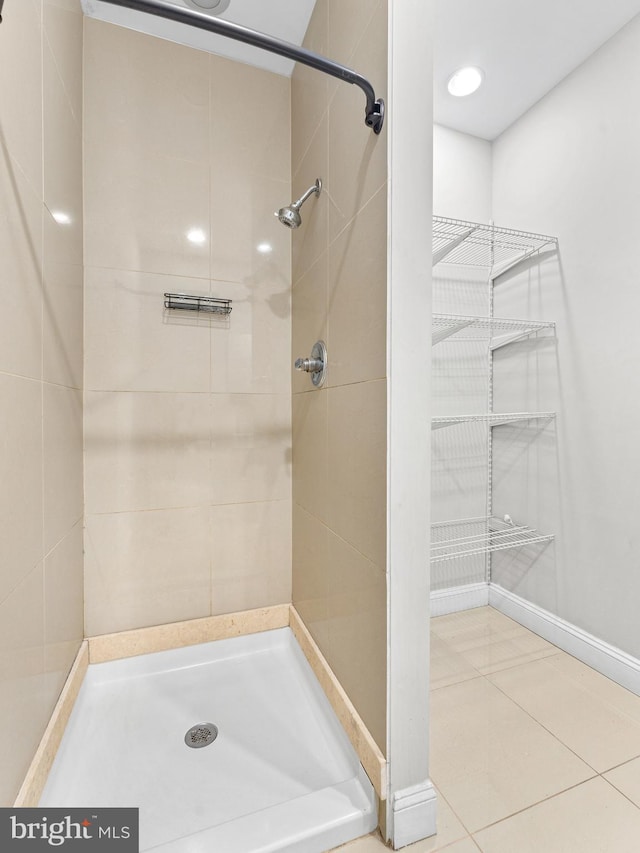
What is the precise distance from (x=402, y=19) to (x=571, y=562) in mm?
1888

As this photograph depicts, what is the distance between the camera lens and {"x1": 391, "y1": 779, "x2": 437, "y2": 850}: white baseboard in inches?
35.8

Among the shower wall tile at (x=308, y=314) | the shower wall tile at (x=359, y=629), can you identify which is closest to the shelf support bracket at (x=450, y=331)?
the shower wall tile at (x=308, y=314)

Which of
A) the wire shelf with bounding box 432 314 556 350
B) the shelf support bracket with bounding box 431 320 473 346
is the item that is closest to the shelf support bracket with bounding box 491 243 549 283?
the wire shelf with bounding box 432 314 556 350

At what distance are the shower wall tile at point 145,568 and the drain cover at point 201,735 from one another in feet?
1.33

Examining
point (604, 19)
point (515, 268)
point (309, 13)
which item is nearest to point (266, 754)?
point (515, 268)

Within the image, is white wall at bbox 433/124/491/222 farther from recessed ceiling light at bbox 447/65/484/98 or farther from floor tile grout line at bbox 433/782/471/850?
floor tile grout line at bbox 433/782/471/850

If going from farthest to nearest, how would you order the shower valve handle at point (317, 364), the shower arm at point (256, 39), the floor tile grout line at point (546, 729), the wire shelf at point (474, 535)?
the wire shelf at point (474, 535) → the shower valve handle at point (317, 364) → the floor tile grout line at point (546, 729) → the shower arm at point (256, 39)

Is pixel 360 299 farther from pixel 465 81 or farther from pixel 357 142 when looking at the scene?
pixel 465 81

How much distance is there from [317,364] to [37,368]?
751 millimetres

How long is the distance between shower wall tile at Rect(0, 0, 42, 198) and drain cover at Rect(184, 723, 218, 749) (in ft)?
5.07

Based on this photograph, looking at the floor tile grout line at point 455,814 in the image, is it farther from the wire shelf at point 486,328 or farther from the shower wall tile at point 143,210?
the shower wall tile at point 143,210

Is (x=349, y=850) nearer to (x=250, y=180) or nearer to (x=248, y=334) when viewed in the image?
(x=248, y=334)

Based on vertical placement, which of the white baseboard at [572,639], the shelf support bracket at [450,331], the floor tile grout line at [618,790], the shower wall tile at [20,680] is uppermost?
the shelf support bracket at [450,331]

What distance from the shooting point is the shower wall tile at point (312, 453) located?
1.30 metres
